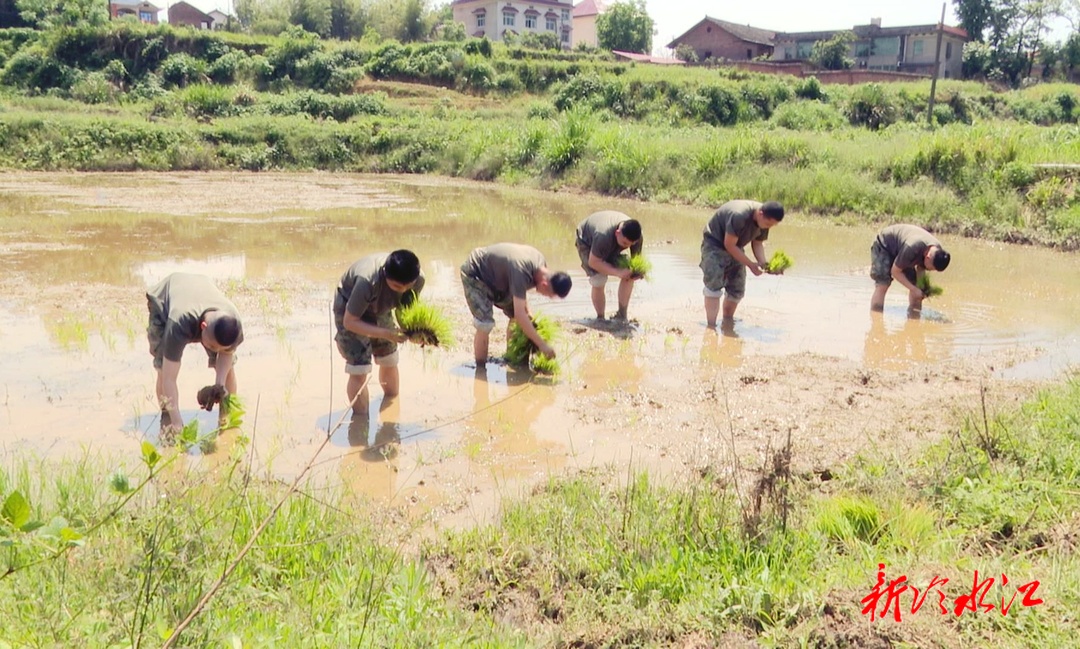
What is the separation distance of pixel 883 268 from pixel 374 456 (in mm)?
6109

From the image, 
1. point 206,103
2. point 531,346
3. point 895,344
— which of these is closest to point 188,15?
point 206,103

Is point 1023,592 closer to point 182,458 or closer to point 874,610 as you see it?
point 874,610

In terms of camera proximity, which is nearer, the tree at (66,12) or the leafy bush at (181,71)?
the leafy bush at (181,71)

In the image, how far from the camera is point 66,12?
121ft

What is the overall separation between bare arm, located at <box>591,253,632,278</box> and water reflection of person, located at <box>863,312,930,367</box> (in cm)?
229

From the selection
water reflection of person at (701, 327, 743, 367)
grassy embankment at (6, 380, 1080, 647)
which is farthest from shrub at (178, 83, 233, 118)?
grassy embankment at (6, 380, 1080, 647)

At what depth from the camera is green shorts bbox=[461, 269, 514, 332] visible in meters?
7.11

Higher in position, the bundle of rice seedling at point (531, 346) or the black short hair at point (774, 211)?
the black short hair at point (774, 211)

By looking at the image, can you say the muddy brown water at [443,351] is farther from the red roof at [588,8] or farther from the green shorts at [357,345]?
the red roof at [588,8]

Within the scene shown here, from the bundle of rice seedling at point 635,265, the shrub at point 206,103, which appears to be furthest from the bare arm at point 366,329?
the shrub at point 206,103

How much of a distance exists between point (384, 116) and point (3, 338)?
23.6 metres

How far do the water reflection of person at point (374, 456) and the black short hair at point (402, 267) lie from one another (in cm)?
106

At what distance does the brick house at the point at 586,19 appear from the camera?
75.8 m

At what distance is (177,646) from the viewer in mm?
2760
